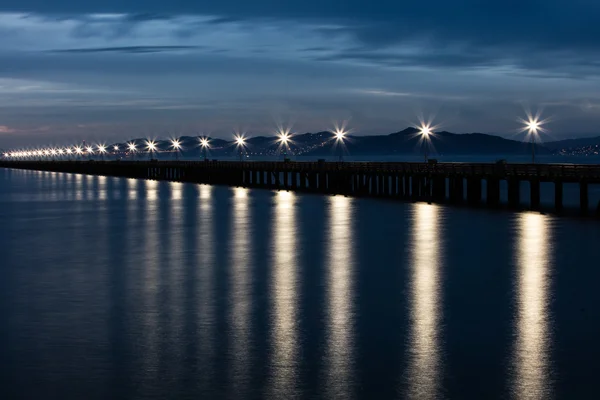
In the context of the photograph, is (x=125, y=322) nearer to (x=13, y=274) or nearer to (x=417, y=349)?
(x=417, y=349)

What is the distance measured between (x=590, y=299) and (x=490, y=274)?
515cm

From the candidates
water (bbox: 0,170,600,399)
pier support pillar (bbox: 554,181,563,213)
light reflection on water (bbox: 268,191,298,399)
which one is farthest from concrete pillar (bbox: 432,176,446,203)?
light reflection on water (bbox: 268,191,298,399)

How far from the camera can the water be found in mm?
16016

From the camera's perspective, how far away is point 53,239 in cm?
4419

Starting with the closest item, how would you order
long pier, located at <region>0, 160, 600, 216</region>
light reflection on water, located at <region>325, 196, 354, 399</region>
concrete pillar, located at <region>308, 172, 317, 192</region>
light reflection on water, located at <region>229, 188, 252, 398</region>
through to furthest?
light reflection on water, located at <region>325, 196, 354, 399</region>, light reflection on water, located at <region>229, 188, 252, 398</region>, long pier, located at <region>0, 160, 600, 216</region>, concrete pillar, located at <region>308, 172, 317, 192</region>

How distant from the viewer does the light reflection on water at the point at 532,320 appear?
15692 millimetres

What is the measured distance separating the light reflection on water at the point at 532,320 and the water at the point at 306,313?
55 millimetres

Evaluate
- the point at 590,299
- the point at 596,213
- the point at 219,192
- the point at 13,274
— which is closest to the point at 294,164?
the point at 219,192

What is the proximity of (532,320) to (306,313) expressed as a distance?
5.32 metres

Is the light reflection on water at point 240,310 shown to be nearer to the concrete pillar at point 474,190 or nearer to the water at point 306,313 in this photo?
the water at point 306,313

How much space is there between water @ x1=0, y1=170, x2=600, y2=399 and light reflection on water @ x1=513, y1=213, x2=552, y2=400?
2.2 inches

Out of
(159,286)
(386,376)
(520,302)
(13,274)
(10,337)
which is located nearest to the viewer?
(386,376)

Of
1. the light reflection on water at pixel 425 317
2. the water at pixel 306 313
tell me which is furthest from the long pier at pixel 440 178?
the light reflection on water at pixel 425 317

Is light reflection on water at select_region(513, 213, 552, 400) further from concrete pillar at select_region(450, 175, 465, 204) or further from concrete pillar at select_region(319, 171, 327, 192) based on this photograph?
concrete pillar at select_region(319, 171, 327, 192)
